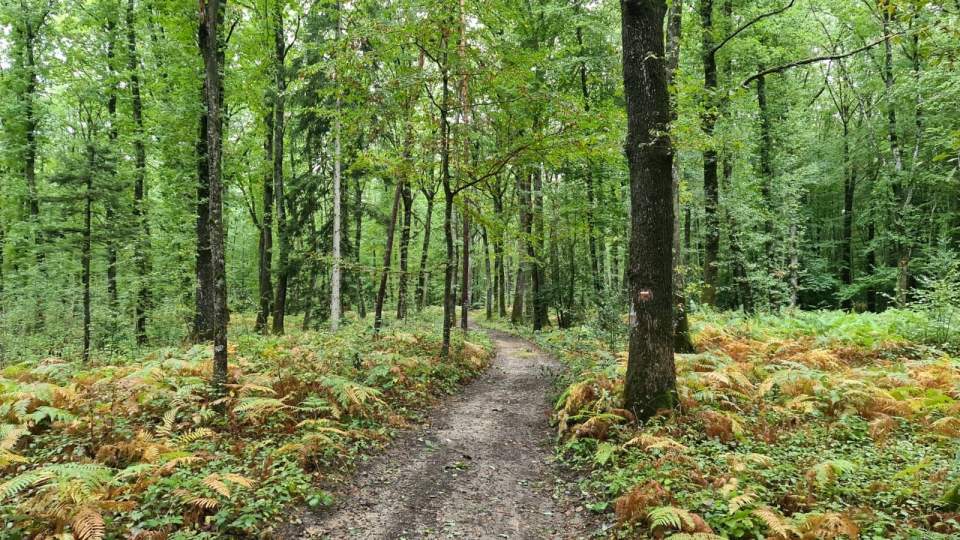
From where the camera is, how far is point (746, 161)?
2159cm

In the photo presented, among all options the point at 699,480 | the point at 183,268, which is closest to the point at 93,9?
the point at 183,268

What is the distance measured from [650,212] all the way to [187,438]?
6801 millimetres

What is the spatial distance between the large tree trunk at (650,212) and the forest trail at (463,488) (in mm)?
1893

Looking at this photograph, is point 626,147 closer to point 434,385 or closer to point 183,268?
point 434,385

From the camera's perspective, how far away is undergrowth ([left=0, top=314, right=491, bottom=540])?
4.05 meters

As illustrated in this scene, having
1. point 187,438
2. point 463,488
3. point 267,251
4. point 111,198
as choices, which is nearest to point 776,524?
point 463,488

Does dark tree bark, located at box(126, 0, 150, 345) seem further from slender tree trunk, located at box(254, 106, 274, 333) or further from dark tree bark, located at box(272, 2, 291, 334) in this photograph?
dark tree bark, located at box(272, 2, 291, 334)

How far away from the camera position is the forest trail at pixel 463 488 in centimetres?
465

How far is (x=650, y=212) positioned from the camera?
6.45 metres

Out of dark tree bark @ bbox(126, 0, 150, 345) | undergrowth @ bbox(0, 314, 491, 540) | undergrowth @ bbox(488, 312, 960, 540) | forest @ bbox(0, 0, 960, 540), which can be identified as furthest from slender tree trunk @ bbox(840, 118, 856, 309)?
dark tree bark @ bbox(126, 0, 150, 345)

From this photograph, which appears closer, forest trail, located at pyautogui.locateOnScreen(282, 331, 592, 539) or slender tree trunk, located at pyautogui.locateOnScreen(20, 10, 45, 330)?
forest trail, located at pyautogui.locateOnScreen(282, 331, 592, 539)

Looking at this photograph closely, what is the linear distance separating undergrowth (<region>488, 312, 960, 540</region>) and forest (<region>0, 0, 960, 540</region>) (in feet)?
0.13

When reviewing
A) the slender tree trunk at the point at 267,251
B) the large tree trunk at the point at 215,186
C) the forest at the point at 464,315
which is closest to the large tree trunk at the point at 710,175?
the forest at the point at 464,315

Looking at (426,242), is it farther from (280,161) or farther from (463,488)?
(463,488)
